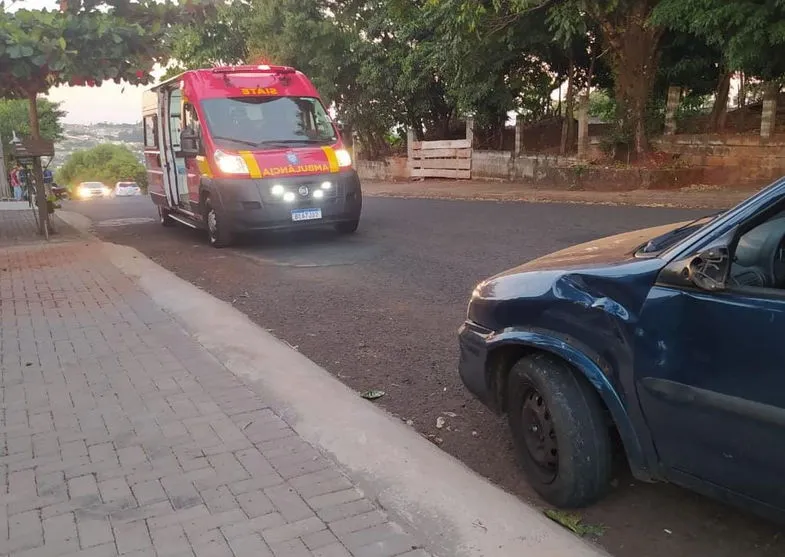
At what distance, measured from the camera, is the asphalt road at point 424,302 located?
2.89 meters

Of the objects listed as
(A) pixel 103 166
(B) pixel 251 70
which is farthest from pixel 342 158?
(A) pixel 103 166

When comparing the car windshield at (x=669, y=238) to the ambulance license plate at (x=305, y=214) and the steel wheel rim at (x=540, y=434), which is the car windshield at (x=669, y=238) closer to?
the steel wheel rim at (x=540, y=434)

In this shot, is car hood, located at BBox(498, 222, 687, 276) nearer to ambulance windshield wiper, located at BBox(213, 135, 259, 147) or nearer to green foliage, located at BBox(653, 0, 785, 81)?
ambulance windshield wiper, located at BBox(213, 135, 259, 147)

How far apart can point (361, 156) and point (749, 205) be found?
26629 millimetres

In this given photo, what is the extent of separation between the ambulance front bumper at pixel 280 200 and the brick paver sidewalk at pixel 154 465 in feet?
13.6

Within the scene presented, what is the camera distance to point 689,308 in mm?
2416

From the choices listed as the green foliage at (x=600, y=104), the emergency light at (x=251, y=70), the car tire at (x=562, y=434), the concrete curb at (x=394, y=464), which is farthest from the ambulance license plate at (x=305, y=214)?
the green foliage at (x=600, y=104)

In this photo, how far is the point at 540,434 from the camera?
3051 millimetres

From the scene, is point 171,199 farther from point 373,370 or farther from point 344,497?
point 344,497

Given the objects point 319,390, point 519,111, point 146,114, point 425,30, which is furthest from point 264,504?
point 425,30

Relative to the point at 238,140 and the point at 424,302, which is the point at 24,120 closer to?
the point at 238,140

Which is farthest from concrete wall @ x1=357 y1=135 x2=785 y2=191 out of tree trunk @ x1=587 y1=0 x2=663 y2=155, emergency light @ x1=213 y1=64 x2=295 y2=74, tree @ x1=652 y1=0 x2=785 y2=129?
emergency light @ x1=213 y1=64 x2=295 y2=74

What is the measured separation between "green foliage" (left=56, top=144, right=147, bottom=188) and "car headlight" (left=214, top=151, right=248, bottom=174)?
75.9m

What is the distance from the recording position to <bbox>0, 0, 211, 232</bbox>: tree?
9.46m
